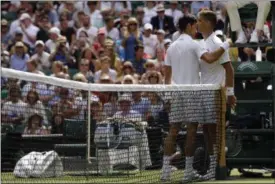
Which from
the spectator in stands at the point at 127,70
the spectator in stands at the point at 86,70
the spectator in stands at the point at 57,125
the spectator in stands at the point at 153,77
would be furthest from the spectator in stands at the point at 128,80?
the spectator in stands at the point at 57,125

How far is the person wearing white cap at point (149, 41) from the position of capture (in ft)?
61.4

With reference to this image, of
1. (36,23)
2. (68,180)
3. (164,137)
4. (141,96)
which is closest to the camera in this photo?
(68,180)

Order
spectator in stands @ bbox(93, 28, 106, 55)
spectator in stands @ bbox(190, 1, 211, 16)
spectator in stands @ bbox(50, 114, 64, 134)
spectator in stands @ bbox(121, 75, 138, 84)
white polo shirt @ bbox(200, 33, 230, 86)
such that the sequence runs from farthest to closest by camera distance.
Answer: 1. spectator in stands @ bbox(190, 1, 211, 16)
2. spectator in stands @ bbox(93, 28, 106, 55)
3. spectator in stands @ bbox(121, 75, 138, 84)
4. spectator in stands @ bbox(50, 114, 64, 134)
5. white polo shirt @ bbox(200, 33, 230, 86)

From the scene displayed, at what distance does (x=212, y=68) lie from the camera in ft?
35.9

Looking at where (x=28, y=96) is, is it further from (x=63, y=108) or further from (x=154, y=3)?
(x=154, y=3)

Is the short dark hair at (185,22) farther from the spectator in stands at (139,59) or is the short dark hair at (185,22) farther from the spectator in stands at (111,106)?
the spectator in stands at (139,59)

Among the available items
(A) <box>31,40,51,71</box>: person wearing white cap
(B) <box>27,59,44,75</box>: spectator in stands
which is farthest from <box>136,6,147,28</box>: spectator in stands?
(B) <box>27,59,44,75</box>: spectator in stands

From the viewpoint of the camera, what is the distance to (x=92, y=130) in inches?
456

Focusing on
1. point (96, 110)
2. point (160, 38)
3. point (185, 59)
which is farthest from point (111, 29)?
point (185, 59)

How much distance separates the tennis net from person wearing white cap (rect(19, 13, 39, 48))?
339 inches

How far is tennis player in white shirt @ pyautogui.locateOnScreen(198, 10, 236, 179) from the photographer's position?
1070cm

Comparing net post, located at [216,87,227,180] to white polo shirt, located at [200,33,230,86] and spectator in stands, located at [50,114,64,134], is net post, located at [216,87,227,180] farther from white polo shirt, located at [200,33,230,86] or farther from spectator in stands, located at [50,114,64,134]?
spectator in stands, located at [50,114,64,134]

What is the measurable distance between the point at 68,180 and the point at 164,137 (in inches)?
55.9

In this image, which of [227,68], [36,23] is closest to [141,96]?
[227,68]
